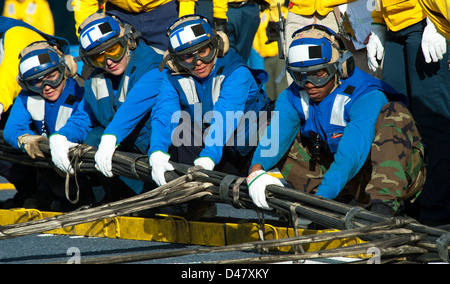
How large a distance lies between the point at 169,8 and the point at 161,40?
0.96 feet

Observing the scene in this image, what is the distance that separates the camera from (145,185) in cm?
591

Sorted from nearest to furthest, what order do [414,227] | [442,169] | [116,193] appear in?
1. [414,227]
2. [442,169]
3. [116,193]

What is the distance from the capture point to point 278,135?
4773 millimetres

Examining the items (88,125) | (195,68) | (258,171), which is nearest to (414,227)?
(258,171)

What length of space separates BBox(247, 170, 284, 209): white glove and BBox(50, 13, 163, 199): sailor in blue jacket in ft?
4.43

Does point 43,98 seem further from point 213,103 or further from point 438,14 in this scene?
point 438,14

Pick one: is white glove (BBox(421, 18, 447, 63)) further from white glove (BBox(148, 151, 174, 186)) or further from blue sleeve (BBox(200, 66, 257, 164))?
white glove (BBox(148, 151, 174, 186))

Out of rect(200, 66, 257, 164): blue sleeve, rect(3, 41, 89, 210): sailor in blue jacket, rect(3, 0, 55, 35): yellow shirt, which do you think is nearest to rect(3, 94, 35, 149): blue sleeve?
rect(3, 41, 89, 210): sailor in blue jacket

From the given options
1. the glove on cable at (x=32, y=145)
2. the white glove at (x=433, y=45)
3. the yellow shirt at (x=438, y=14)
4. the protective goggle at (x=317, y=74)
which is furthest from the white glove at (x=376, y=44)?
the glove on cable at (x=32, y=145)

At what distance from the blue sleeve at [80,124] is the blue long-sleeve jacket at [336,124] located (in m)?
1.74

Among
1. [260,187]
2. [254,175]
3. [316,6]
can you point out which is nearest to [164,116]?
[254,175]

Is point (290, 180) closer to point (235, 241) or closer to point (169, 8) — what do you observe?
point (235, 241)

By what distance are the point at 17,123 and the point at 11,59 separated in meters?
0.76

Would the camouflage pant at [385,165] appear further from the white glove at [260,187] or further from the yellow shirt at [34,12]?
the yellow shirt at [34,12]
